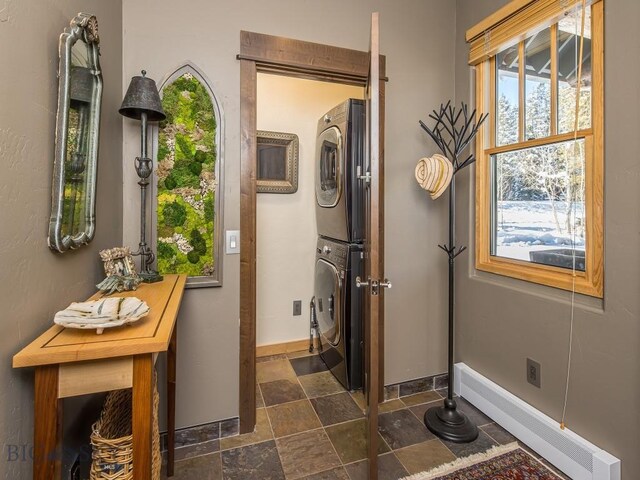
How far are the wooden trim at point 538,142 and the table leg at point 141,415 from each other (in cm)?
206

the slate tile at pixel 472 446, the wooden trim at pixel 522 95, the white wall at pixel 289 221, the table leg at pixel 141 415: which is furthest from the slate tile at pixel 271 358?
the wooden trim at pixel 522 95

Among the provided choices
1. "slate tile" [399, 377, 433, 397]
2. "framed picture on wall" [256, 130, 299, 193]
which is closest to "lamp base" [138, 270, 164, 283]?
"framed picture on wall" [256, 130, 299, 193]

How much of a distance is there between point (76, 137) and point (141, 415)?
0.96 m

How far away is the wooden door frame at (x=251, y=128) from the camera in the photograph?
6.08 feet

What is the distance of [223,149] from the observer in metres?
1.83

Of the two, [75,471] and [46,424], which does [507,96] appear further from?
[75,471]

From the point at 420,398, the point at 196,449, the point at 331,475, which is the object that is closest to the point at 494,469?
the point at 420,398

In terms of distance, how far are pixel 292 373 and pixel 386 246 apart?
1.36m

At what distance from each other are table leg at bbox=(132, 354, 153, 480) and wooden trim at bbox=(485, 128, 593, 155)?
6.75 ft

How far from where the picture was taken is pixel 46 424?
2.83 feet

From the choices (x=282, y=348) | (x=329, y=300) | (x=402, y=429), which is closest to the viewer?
(x=402, y=429)

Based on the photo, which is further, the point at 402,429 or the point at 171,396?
the point at 402,429

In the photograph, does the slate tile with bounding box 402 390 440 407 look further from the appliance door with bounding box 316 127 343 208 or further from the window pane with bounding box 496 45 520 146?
the window pane with bounding box 496 45 520 146

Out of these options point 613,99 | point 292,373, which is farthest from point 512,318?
point 292,373
